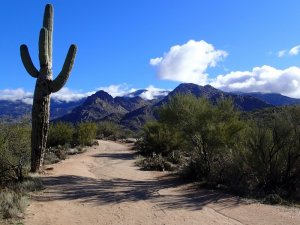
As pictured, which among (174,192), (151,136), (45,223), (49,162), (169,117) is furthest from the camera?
(151,136)

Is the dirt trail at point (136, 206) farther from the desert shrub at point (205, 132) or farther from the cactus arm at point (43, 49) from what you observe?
the cactus arm at point (43, 49)

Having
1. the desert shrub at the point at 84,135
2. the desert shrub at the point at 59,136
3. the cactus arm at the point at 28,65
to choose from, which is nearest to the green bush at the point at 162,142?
the desert shrub at the point at 84,135

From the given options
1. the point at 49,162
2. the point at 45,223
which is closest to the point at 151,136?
the point at 49,162

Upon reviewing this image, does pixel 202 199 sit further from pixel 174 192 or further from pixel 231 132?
pixel 231 132

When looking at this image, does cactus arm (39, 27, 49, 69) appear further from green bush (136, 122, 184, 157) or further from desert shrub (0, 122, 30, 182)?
green bush (136, 122, 184, 157)

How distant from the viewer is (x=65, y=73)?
1834 centimetres

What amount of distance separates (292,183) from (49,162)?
12.7 m

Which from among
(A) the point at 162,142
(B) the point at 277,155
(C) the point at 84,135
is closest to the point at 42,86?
(B) the point at 277,155

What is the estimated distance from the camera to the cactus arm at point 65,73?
18109mm

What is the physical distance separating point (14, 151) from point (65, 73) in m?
3.71

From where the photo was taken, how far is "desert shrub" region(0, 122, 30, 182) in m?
15.7

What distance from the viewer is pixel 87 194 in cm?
1441

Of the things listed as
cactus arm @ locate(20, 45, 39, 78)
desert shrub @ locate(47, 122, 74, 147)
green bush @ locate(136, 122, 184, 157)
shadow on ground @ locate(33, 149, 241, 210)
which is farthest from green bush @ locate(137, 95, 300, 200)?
desert shrub @ locate(47, 122, 74, 147)

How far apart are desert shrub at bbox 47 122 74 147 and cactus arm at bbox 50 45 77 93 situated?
1937cm
